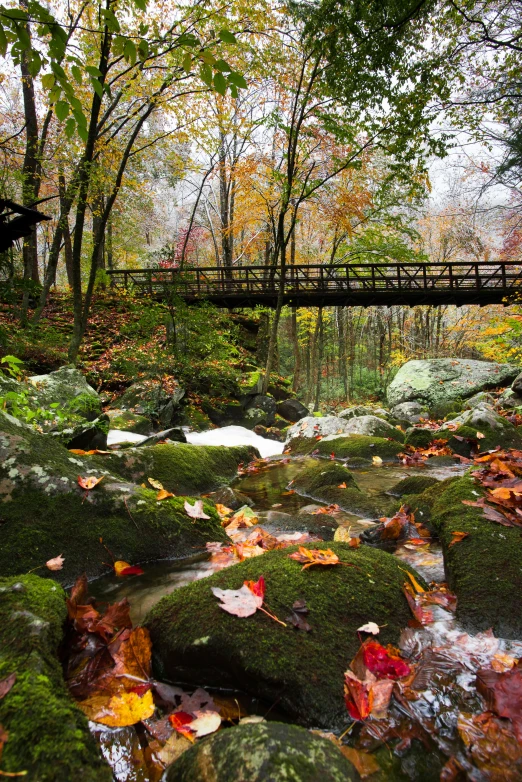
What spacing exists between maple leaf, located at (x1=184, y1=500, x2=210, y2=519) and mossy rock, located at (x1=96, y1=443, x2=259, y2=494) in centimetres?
85

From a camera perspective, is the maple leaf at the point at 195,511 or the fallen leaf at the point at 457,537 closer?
the fallen leaf at the point at 457,537

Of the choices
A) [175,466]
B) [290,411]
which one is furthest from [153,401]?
[290,411]

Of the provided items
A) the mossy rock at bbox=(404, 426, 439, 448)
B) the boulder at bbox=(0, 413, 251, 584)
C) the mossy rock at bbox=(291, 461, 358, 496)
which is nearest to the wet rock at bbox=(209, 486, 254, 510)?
the mossy rock at bbox=(291, 461, 358, 496)

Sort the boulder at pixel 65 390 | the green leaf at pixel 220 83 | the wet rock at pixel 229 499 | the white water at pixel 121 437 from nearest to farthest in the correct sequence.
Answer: the green leaf at pixel 220 83, the wet rock at pixel 229 499, the boulder at pixel 65 390, the white water at pixel 121 437

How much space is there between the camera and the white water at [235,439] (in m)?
8.98

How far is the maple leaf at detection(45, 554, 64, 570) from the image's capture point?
2.36 m

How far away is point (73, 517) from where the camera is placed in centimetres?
266

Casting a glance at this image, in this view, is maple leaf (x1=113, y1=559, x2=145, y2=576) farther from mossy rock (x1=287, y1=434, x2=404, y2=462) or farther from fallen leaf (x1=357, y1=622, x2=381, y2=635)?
mossy rock (x1=287, y1=434, x2=404, y2=462)

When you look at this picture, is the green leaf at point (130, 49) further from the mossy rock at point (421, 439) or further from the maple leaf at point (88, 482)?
the mossy rock at point (421, 439)

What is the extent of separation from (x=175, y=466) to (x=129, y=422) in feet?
13.5

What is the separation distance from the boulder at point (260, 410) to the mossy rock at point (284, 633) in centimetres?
962

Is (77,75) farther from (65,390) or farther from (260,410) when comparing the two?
(260,410)

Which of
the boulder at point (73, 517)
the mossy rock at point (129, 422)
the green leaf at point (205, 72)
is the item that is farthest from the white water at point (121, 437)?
the green leaf at point (205, 72)

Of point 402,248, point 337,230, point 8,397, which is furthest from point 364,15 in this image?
point 337,230
